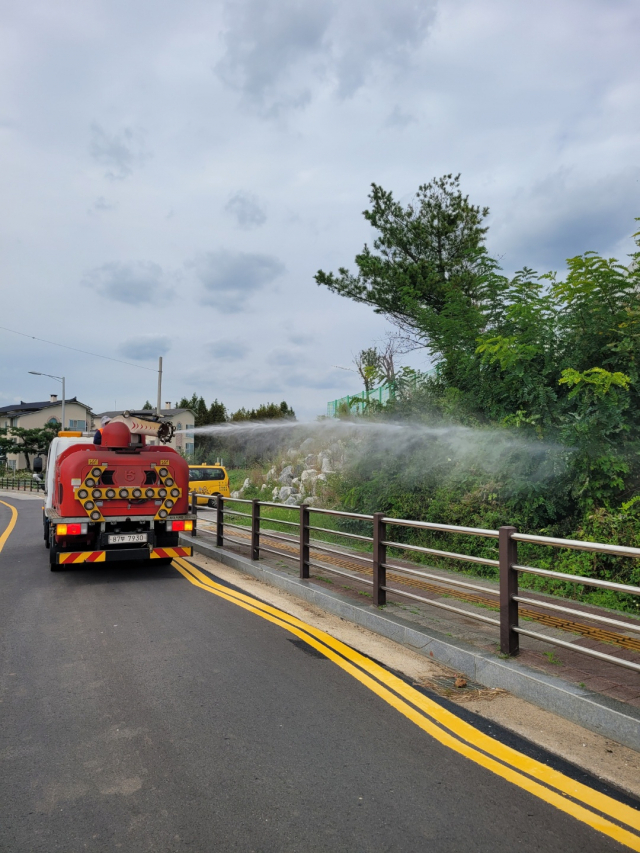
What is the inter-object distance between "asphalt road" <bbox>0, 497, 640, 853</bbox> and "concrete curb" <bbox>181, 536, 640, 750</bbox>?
896 mm

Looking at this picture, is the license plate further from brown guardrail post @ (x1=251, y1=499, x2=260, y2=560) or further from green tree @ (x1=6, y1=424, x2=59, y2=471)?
green tree @ (x1=6, y1=424, x2=59, y2=471)

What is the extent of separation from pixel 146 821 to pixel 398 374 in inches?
439

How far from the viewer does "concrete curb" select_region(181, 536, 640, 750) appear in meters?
3.82

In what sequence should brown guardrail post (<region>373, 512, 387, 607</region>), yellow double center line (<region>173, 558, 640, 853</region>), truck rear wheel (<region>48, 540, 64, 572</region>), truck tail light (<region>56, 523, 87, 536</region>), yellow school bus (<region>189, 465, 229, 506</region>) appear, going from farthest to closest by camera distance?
yellow school bus (<region>189, 465, 229, 506</region>)
truck rear wheel (<region>48, 540, 64, 572</region>)
truck tail light (<region>56, 523, 87, 536</region>)
brown guardrail post (<region>373, 512, 387, 607</region>)
yellow double center line (<region>173, 558, 640, 853</region>)

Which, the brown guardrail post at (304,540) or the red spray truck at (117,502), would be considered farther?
the red spray truck at (117,502)

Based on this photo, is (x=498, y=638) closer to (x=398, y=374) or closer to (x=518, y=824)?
(x=518, y=824)

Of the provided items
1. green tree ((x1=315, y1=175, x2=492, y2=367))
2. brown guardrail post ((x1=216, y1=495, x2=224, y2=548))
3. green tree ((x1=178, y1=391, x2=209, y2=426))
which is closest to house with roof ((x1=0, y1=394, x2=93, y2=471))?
green tree ((x1=178, y1=391, x2=209, y2=426))

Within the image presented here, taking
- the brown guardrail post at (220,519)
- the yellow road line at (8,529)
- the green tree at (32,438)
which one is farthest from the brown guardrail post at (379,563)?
the green tree at (32,438)

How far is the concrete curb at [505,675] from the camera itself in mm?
3824

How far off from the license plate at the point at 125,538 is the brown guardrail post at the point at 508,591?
21.6ft

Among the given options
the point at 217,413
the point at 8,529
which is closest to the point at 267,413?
the point at 217,413

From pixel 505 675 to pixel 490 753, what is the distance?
1.07 meters

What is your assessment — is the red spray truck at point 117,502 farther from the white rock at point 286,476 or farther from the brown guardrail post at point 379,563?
the white rock at point 286,476

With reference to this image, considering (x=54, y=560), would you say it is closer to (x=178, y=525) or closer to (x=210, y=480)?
(x=178, y=525)
